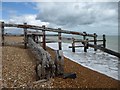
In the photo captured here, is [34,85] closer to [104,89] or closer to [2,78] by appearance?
[2,78]

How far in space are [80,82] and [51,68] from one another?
1057 millimetres

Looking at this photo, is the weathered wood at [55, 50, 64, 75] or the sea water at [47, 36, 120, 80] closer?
the weathered wood at [55, 50, 64, 75]

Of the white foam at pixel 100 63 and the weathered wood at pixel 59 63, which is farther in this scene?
the white foam at pixel 100 63

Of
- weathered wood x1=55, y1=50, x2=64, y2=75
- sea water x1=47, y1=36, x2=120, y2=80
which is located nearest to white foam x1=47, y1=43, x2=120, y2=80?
sea water x1=47, y1=36, x2=120, y2=80

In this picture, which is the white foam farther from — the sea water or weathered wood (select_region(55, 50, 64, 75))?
weathered wood (select_region(55, 50, 64, 75))

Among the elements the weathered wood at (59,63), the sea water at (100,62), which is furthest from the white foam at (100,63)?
the weathered wood at (59,63)

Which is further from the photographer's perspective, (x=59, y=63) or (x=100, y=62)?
(x=100, y=62)

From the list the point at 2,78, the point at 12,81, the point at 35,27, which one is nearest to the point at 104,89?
the point at 12,81

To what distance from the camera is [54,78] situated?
253 inches

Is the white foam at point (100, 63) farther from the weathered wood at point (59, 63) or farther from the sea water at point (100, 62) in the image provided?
the weathered wood at point (59, 63)

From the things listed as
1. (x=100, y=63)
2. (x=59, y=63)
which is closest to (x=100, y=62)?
(x=100, y=63)

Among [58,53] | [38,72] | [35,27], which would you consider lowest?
[38,72]

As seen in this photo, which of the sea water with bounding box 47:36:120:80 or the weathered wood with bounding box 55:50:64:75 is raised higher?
the weathered wood with bounding box 55:50:64:75

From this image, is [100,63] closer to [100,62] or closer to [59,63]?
[100,62]
